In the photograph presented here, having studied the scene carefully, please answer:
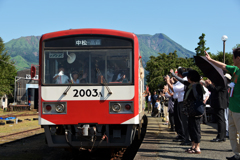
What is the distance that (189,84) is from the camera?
6.46 m

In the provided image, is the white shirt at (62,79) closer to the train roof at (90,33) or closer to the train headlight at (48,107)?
the train headlight at (48,107)

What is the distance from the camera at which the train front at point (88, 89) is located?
6418mm

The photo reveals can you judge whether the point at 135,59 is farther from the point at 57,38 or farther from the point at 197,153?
the point at 197,153

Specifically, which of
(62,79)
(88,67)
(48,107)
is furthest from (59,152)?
(88,67)

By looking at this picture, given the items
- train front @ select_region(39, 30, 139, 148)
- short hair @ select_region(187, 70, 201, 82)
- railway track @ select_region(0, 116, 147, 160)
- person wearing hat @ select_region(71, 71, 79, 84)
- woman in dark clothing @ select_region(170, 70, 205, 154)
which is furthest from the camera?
railway track @ select_region(0, 116, 147, 160)

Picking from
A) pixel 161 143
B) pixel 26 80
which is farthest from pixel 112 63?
pixel 26 80

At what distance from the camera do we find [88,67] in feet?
21.7

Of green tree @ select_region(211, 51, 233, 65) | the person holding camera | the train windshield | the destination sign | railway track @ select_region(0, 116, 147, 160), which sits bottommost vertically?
railway track @ select_region(0, 116, 147, 160)

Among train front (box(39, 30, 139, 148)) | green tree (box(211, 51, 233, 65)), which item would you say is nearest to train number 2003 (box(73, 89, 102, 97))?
train front (box(39, 30, 139, 148))

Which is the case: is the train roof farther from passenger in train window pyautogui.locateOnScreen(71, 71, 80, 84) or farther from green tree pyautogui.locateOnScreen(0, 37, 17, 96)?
green tree pyautogui.locateOnScreen(0, 37, 17, 96)

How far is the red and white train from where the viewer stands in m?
6.42

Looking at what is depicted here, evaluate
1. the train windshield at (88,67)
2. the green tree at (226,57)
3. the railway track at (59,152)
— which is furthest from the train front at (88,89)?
the green tree at (226,57)

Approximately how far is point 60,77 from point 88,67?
24.4 inches

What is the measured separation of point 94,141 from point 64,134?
0.80m
